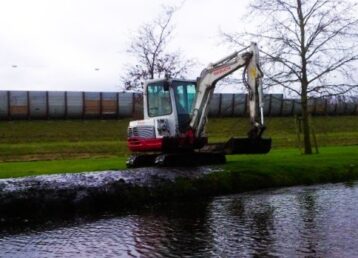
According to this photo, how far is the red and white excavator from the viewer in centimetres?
1814

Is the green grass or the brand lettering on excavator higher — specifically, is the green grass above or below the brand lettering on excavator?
below

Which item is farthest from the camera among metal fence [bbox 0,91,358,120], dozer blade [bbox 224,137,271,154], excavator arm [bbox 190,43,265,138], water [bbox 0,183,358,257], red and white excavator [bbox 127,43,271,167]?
metal fence [bbox 0,91,358,120]

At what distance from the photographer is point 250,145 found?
58.1ft

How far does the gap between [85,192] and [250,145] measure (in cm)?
569

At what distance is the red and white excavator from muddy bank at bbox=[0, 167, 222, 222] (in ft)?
6.74

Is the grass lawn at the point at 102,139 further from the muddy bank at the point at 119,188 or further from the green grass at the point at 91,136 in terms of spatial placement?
the muddy bank at the point at 119,188

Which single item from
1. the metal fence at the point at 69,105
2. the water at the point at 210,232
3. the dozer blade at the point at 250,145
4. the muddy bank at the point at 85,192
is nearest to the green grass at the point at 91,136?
the metal fence at the point at 69,105

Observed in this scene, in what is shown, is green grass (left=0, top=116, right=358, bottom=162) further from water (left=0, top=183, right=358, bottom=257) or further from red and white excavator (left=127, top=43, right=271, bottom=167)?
water (left=0, top=183, right=358, bottom=257)

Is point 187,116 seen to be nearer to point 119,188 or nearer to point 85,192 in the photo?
point 119,188

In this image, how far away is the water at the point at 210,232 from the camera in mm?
9289

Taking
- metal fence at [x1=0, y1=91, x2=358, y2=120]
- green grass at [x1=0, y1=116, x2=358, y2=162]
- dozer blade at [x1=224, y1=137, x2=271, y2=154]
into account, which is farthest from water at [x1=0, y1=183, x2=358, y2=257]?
metal fence at [x1=0, y1=91, x2=358, y2=120]

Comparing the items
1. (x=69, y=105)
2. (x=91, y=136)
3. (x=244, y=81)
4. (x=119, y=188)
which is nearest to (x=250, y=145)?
(x=244, y=81)

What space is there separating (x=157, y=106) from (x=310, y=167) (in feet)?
19.6

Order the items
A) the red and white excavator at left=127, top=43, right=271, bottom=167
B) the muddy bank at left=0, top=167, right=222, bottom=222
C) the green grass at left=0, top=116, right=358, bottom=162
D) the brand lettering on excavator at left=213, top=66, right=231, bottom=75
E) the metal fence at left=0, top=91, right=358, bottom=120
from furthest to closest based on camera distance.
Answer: the metal fence at left=0, top=91, right=358, bottom=120 → the green grass at left=0, top=116, right=358, bottom=162 → the brand lettering on excavator at left=213, top=66, right=231, bottom=75 → the red and white excavator at left=127, top=43, right=271, bottom=167 → the muddy bank at left=0, top=167, right=222, bottom=222
